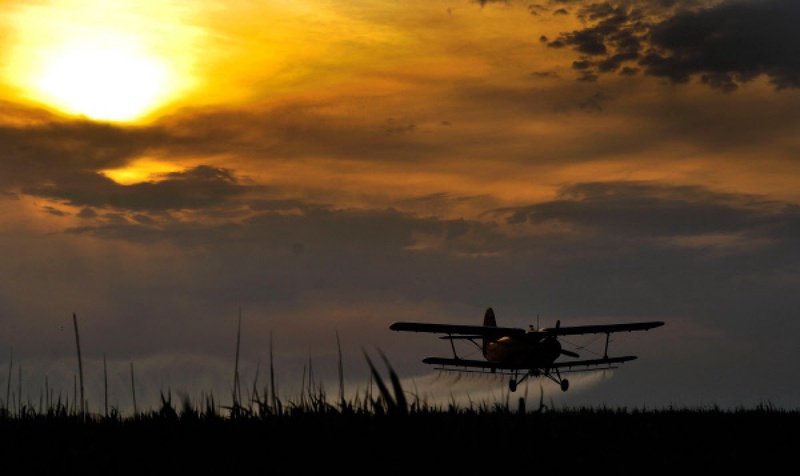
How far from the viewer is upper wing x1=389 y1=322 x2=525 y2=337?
160 ft

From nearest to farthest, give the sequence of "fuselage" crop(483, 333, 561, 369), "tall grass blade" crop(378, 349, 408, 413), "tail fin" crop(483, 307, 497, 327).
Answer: "tall grass blade" crop(378, 349, 408, 413) → "fuselage" crop(483, 333, 561, 369) → "tail fin" crop(483, 307, 497, 327)

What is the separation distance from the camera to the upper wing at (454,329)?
4875 centimetres

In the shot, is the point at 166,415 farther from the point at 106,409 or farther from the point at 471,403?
the point at 471,403

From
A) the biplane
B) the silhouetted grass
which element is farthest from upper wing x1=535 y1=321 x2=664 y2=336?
the silhouetted grass

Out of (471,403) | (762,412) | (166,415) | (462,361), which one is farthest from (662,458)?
(462,361)

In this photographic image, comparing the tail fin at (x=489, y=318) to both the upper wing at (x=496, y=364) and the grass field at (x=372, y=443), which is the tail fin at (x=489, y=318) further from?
the grass field at (x=372, y=443)

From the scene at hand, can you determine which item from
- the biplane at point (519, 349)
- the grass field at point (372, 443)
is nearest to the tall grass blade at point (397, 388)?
the grass field at point (372, 443)

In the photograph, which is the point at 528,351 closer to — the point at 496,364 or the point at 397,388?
the point at 496,364

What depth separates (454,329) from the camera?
50969 millimetres

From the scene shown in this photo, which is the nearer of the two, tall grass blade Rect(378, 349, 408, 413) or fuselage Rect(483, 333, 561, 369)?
tall grass blade Rect(378, 349, 408, 413)

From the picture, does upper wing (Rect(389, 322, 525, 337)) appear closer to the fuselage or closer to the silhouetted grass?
the fuselage

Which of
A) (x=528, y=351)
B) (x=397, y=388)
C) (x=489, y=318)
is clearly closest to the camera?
(x=397, y=388)

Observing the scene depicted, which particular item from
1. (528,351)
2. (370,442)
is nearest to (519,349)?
(528,351)

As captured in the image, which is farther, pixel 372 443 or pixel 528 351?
pixel 528 351
